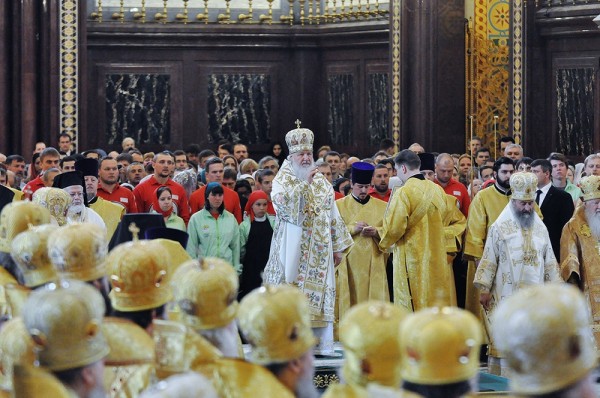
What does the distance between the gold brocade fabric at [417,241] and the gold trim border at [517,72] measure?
668cm

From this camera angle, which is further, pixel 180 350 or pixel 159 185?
pixel 159 185

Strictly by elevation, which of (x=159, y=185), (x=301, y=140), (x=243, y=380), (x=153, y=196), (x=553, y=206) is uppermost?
(x=301, y=140)

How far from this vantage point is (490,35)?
18.9m

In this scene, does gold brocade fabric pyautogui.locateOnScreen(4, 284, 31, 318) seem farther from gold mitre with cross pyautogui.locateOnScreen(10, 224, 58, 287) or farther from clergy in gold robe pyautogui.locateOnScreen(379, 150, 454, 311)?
clergy in gold robe pyautogui.locateOnScreen(379, 150, 454, 311)

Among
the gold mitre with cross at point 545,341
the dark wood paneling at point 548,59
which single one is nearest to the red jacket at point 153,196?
the dark wood paneling at point 548,59

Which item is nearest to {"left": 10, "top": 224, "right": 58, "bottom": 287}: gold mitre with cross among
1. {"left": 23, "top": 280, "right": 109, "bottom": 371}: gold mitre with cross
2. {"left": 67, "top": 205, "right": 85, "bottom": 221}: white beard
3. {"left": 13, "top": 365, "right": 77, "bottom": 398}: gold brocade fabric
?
{"left": 23, "top": 280, "right": 109, "bottom": 371}: gold mitre with cross

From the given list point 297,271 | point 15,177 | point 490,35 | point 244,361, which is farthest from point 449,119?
point 244,361

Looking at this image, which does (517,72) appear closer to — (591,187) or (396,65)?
(396,65)

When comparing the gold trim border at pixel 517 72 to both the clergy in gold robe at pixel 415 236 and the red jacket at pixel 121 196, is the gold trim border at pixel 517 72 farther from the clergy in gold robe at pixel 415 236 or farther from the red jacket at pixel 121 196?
the red jacket at pixel 121 196

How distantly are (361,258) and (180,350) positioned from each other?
298 inches

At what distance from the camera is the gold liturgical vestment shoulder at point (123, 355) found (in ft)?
16.5

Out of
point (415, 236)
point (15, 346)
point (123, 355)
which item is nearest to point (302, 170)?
point (415, 236)

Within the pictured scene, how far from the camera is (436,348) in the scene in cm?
396

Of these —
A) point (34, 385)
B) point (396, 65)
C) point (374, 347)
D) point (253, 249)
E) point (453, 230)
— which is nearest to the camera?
point (34, 385)
